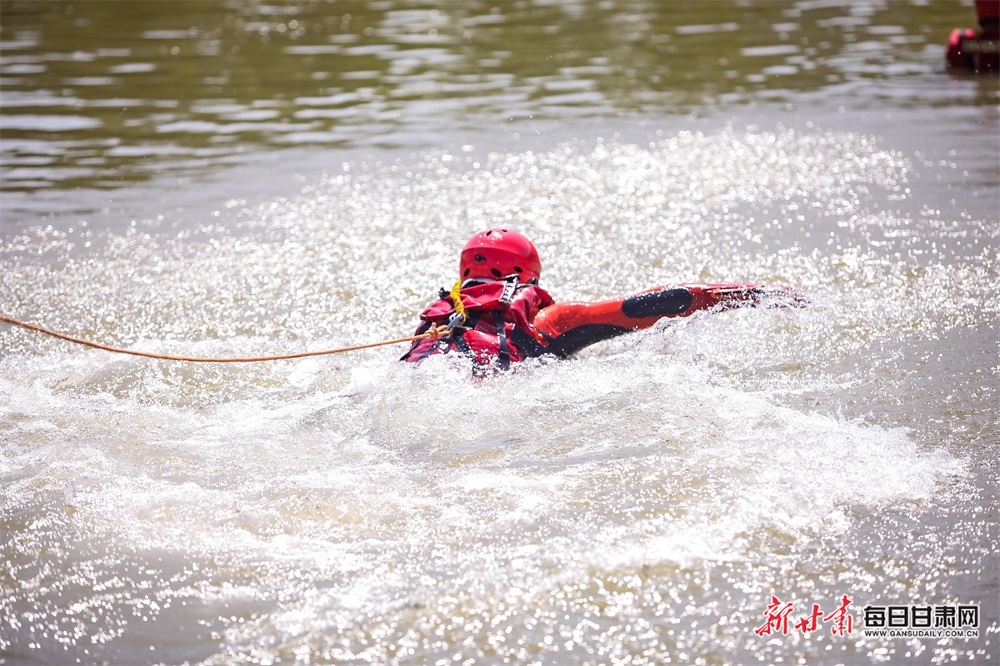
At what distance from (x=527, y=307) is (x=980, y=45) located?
920cm

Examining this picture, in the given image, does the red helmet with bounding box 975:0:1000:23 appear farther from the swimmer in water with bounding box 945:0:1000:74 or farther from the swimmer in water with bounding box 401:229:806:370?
the swimmer in water with bounding box 401:229:806:370

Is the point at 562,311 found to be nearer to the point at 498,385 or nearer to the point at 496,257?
the point at 496,257

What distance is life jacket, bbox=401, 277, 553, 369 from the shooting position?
5332mm

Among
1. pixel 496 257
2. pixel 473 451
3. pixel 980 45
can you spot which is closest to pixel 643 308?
pixel 496 257

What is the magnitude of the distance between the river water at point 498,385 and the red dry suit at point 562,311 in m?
0.18

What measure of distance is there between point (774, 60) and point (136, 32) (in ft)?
30.3

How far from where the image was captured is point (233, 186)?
9367 millimetres

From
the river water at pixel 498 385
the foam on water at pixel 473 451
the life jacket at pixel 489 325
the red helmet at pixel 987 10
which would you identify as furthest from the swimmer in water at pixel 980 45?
the life jacket at pixel 489 325

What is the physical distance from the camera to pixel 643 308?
5.64m

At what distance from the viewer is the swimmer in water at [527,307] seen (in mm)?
5445

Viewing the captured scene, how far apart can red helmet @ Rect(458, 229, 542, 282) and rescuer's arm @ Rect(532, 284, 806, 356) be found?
274 millimetres

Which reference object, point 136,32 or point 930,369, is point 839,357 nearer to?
point 930,369

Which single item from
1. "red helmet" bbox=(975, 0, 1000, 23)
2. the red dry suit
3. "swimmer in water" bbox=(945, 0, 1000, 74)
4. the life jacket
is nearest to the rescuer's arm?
the red dry suit

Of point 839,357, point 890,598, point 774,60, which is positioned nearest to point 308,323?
point 839,357
